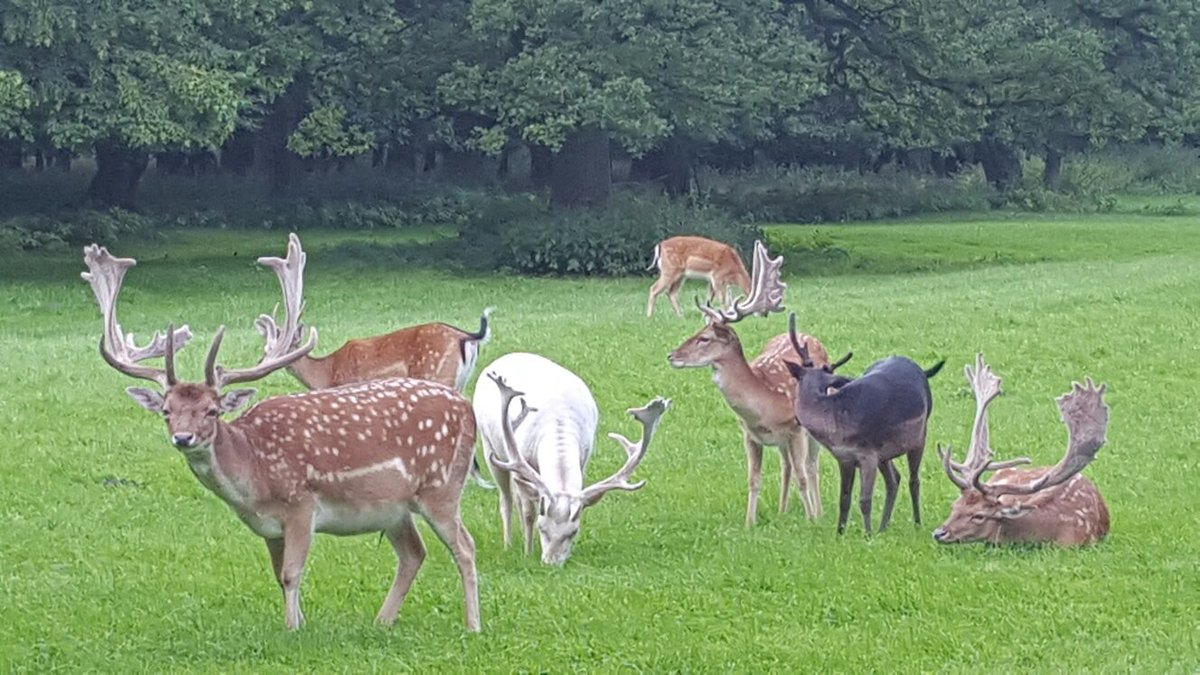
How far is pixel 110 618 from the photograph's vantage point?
26.1 ft

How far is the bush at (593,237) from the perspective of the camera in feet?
84.0

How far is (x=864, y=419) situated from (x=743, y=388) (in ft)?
3.32

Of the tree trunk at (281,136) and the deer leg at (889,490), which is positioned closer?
the deer leg at (889,490)

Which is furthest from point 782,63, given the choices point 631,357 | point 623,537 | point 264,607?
point 264,607

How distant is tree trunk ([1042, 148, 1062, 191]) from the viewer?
41.3m

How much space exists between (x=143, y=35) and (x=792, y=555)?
17.1 m

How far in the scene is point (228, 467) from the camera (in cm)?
713

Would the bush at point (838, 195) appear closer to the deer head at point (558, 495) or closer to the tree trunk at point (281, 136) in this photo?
the tree trunk at point (281, 136)

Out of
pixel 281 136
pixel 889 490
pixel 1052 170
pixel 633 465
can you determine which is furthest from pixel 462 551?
pixel 1052 170

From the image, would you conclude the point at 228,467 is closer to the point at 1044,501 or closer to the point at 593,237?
the point at 1044,501

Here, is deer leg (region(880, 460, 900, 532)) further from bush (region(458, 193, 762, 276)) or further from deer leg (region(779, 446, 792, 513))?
bush (region(458, 193, 762, 276))

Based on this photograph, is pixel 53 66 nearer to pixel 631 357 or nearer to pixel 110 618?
pixel 631 357

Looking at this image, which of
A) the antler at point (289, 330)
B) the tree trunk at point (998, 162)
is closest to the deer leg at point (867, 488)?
the antler at point (289, 330)

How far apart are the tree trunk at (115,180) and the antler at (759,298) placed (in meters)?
21.8
